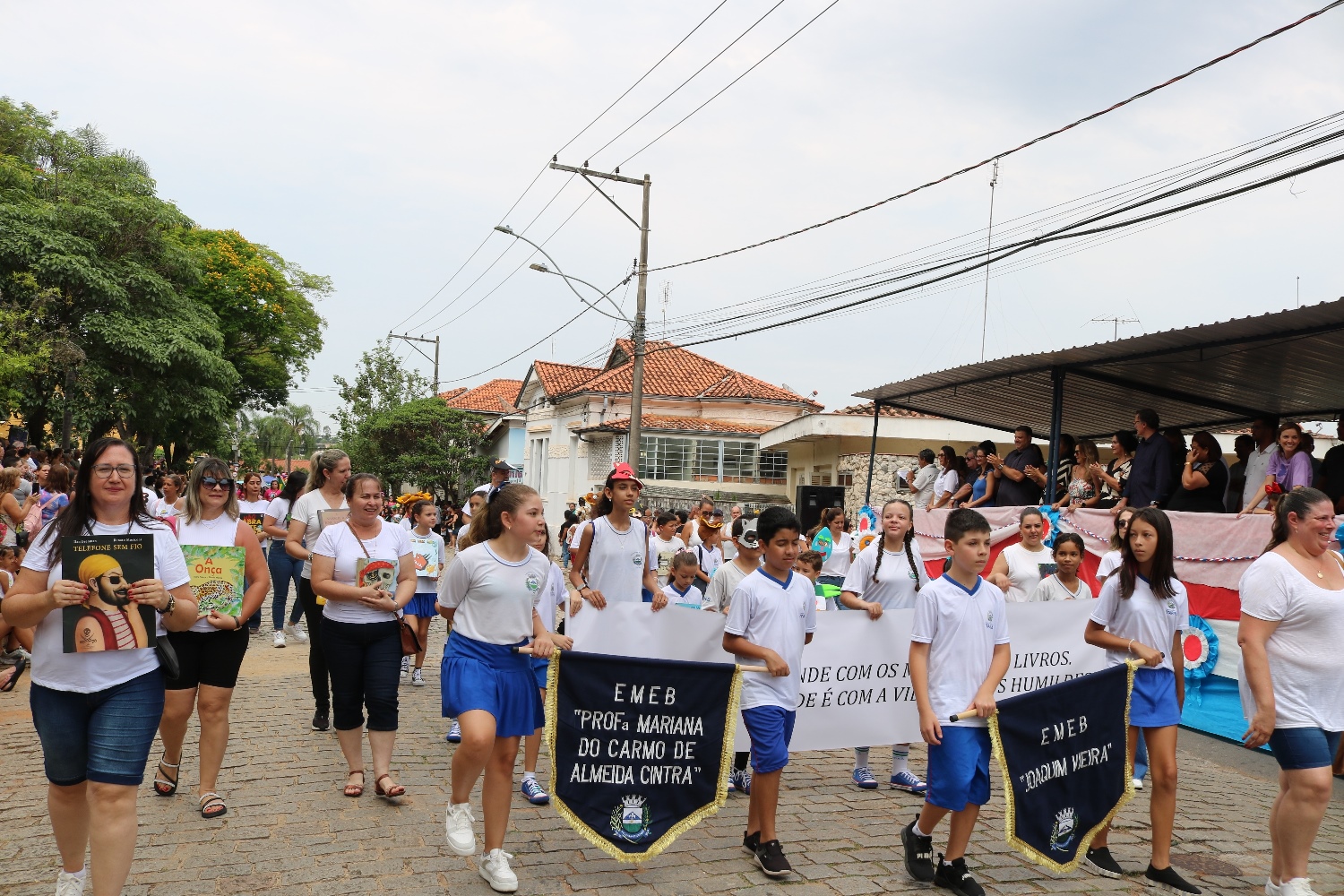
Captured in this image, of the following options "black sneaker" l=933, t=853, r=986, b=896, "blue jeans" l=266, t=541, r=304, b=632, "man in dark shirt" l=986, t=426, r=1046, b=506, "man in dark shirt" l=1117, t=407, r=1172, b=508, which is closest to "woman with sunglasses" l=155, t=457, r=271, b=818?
"black sneaker" l=933, t=853, r=986, b=896

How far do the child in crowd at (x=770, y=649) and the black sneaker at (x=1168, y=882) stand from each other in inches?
70.7

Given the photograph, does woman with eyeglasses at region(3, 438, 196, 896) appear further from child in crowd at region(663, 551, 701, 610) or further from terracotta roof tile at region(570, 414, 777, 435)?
terracotta roof tile at region(570, 414, 777, 435)

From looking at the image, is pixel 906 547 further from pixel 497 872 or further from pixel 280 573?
pixel 280 573

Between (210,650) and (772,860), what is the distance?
10.4 ft

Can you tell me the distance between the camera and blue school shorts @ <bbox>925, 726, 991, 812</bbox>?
15.3ft

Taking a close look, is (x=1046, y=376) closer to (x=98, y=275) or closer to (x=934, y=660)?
(x=934, y=660)

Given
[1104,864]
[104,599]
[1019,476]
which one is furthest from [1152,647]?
[1019,476]

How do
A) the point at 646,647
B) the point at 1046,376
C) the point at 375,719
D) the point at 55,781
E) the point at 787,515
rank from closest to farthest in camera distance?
the point at 55,781
the point at 787,515
the point at 375,719
the point at 646,647
the point at 1046,376

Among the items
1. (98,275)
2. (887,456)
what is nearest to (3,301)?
(98,275)

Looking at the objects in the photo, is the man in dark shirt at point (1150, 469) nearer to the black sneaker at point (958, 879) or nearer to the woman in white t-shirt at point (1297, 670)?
the woman in white t-shirt at point (1297, 670)

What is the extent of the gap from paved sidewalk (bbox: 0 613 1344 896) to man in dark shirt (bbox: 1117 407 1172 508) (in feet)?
12.9

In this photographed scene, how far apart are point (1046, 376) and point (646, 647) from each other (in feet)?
28.1

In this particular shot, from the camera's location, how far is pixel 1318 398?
1322 centimetres

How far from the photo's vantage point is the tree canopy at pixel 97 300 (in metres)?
25.7
